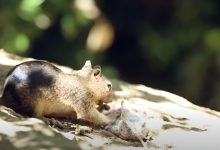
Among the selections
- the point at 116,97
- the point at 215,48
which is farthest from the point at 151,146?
the point at 215,48

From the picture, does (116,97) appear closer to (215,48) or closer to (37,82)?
(37,82)

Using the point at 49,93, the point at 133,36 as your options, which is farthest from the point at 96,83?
the point at 133,36

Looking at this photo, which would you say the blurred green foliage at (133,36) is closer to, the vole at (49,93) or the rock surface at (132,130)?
the rock surface at (132,130)

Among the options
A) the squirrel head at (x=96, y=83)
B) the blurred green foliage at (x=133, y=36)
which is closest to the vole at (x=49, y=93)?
the squirrel head at (x=96, y=83)

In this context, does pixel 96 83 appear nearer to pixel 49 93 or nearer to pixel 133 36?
pixel 49 93

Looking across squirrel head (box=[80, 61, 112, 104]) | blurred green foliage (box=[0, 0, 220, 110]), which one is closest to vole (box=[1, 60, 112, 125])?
squirrel head (box=[80, 61, 112, 104])

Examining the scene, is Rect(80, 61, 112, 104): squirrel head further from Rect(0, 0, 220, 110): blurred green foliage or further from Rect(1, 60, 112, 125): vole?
Rect(0, 0, 220, 110): blurred green foliage

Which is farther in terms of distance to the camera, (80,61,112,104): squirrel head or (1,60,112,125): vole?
(80,61,112,104): squirrel head

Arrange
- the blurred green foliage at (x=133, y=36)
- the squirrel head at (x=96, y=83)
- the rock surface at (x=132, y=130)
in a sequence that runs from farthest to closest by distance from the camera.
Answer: the blurred green foliage at (x=133, y=36), the squirrel head at (x=96, y=83), the rock surface at (x=132, y=130)
